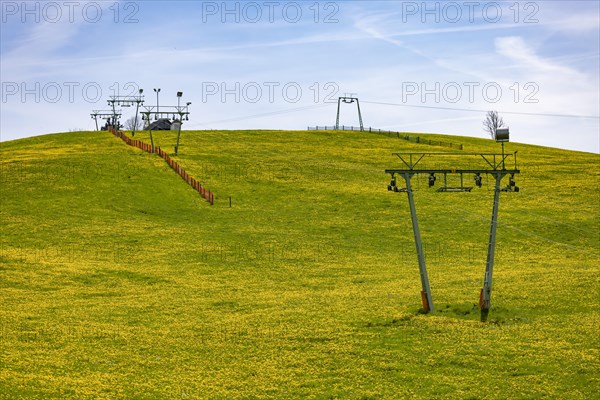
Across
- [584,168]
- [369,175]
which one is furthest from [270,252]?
[584,168]

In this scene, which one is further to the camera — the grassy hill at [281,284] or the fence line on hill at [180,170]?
the fence line on hill at [180,170]

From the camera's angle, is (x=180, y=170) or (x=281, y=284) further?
(x=180, y=170)

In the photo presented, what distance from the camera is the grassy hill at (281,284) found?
24.9m

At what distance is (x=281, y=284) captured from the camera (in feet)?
141

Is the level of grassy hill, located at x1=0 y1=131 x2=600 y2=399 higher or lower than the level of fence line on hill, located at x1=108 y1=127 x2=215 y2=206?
lower

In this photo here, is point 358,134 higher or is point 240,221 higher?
point 358,134

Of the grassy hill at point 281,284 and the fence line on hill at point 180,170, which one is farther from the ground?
the fence line on hill at point 180,170

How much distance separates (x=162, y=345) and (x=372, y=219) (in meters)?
37.2

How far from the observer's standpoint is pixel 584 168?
90938 millimetres

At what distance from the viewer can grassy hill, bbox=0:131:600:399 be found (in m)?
24.9

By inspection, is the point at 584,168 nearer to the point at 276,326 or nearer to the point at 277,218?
the point at 277,218

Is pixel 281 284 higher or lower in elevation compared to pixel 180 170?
lower

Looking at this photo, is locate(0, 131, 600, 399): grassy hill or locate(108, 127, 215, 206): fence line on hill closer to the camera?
locate(0, 131, 600, 399): grassy hill

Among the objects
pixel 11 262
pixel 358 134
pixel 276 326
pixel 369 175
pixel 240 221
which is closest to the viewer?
pixel 276 326
